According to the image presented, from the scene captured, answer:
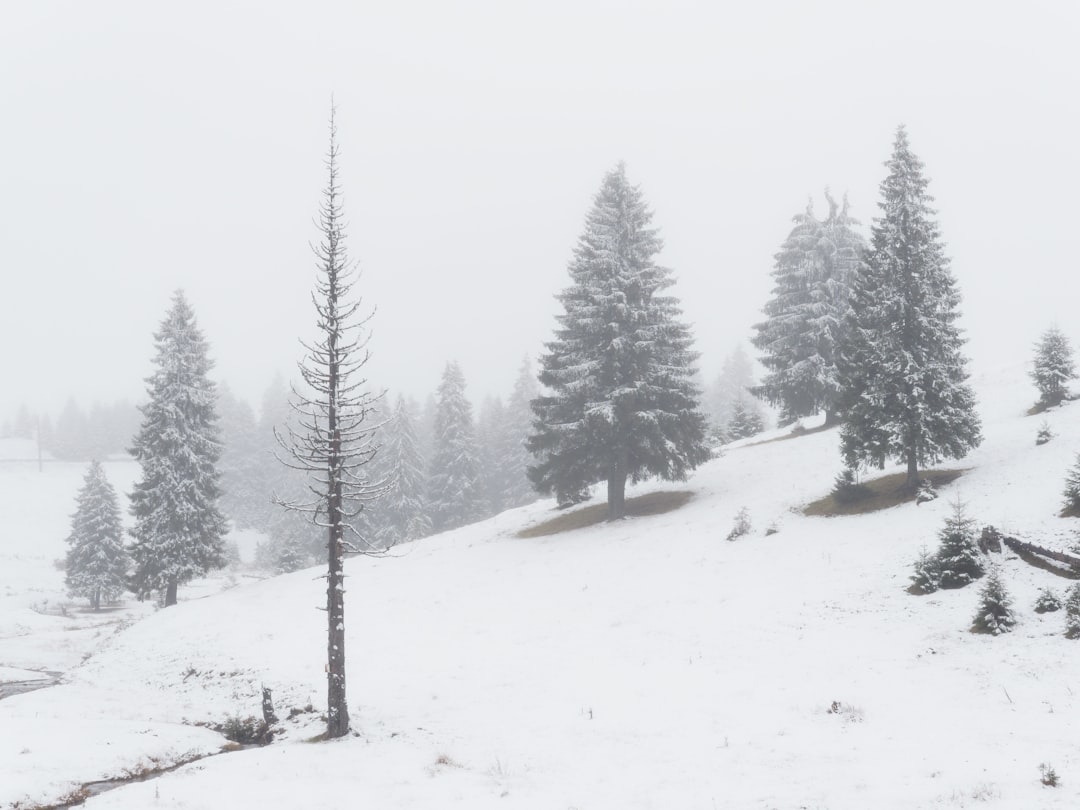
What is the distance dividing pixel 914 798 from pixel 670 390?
21750 mm

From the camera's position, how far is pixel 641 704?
13.7 metres

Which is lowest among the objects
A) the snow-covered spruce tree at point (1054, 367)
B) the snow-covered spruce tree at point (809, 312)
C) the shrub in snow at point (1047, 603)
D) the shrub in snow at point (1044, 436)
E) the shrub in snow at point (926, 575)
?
the shrub in snow at point (1047, 603)

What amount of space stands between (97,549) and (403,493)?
75.8 ft

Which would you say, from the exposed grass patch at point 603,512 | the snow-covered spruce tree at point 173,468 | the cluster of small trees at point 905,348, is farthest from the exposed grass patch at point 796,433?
the snow-covered spruce tree at point 173,468

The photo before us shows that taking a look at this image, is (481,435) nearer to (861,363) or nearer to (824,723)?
(861,363)

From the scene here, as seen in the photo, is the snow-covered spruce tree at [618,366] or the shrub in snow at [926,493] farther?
the snow-covered spruce tree at [618,366]

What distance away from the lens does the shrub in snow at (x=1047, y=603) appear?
537 inches

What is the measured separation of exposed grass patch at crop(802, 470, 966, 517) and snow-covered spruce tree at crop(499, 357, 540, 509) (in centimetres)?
3684

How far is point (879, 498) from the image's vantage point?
2423 centimetres

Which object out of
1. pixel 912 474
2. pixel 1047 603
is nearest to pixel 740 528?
pixel 912 474

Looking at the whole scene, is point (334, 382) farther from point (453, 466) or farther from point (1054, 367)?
point (453, 466)

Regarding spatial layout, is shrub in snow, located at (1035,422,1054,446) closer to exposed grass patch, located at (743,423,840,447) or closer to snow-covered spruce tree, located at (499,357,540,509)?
exposed grass patch, located at (743,423,840,447)

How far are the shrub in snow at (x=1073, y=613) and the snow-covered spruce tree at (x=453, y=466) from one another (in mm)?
48050

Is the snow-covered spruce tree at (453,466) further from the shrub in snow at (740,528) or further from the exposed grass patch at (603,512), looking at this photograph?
the shrub in snow at (740,528)
